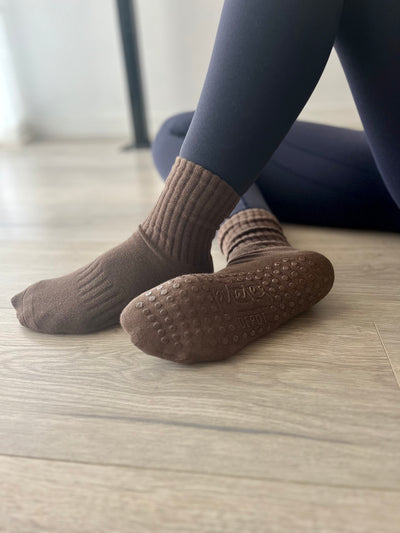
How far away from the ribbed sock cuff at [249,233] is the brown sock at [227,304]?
33 mm

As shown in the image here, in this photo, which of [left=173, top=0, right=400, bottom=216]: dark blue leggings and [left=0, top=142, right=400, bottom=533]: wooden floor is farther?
[left=173, top=0, right=400, bottom=216]: dark blue leggings

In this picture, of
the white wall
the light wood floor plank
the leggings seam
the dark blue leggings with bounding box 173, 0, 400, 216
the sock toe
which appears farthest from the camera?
the white wall

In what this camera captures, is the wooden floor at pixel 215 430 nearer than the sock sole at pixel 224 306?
Yes

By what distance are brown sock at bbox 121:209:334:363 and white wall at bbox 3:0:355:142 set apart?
170cm

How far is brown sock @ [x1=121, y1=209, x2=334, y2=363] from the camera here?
0.55m

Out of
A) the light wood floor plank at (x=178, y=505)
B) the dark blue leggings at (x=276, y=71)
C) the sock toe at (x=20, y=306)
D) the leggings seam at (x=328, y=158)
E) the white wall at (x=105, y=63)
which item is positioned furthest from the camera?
the white wall at (x=105, y=63)

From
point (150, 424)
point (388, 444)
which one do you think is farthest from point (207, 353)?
point (388, 444)

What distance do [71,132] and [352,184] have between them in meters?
1.83

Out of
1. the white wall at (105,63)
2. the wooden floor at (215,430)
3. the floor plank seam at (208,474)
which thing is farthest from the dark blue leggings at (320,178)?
the white wall at (105,63)

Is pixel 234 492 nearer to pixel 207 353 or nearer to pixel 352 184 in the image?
pixel 207 353

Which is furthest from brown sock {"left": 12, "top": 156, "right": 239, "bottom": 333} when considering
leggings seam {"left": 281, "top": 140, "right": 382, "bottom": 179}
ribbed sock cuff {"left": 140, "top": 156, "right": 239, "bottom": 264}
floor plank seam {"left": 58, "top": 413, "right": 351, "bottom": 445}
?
leggings seam {"left": 281, "top": 140, "right": 382, "bottom": 179}

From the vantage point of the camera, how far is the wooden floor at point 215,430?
40cm

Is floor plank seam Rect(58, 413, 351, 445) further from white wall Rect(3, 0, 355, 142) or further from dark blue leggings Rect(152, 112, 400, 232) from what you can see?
white wall Rect(3, 0, 355, 142)

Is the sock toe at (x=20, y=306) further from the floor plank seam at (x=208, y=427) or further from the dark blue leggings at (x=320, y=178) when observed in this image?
the dark blue leggings at (x=320, y=178)
